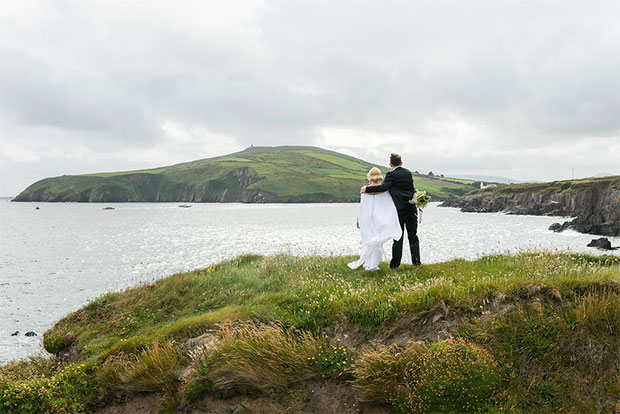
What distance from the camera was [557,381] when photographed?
6.17 m

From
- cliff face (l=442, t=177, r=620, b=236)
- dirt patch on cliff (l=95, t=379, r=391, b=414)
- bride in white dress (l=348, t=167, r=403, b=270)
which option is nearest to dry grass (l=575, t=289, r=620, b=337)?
dirt patch on cliff (l=95, t=379, r=391, b=414)

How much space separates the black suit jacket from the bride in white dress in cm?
23

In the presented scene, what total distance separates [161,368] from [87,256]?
157 feet

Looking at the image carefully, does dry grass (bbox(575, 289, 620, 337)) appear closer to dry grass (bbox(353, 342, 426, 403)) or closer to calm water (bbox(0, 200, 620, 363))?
dry grass (bbox(353, 342, 426, 403))

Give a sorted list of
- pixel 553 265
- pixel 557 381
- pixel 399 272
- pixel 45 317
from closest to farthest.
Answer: pixel 557 381, pixel 553 265, pixel 399 272, pixel 45 317

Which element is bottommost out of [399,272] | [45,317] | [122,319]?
[45,317]

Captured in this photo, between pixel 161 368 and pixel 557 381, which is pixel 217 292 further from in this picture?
pixel 557 381

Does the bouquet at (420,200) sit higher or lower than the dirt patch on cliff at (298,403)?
higher

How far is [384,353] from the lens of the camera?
692cm

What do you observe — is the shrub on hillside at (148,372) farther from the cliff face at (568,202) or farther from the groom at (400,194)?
the cliff face at (568,202)

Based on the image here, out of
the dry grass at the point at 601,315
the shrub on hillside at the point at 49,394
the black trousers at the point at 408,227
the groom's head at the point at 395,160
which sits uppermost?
the groom's head at the point at 395,160

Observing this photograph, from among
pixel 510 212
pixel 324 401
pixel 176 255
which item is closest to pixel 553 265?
pixel 324 401

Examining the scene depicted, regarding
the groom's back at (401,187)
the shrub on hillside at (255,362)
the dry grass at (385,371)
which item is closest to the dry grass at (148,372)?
the shrub on hillside at (255,362)

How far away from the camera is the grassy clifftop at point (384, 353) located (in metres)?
6.11
